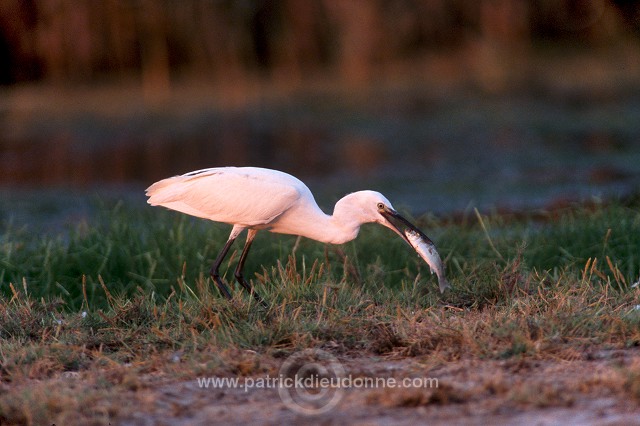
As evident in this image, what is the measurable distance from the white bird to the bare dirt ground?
1.33 metres

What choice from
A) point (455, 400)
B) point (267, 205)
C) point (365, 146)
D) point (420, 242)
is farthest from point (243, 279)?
point (365, 146)

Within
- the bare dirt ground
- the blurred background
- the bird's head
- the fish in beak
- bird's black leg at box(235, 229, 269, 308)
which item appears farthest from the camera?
the blurred background

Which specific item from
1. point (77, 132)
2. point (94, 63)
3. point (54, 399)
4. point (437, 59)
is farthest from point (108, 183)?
point (54, 399)

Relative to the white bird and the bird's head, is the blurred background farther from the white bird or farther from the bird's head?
the bird's head

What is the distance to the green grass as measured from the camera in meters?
3.91

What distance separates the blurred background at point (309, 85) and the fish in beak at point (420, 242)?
620 centimetres

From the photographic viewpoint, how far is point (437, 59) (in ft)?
51.5

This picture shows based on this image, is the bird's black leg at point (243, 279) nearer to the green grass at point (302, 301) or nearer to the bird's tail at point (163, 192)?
the green grass at point (302, 301)

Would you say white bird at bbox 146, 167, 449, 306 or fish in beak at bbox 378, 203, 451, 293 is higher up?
white bird at bbox 146, 167, 449, 306

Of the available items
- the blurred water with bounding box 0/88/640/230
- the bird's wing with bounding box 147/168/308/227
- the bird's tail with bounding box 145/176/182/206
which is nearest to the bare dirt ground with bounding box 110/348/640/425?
the bird's wing with bounding box 147/168/308/227

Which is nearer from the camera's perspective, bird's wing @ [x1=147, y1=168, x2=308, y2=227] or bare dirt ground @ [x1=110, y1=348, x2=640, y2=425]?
bare dirt ground @ [x1=110, y1=348, x2=640, y2=425]

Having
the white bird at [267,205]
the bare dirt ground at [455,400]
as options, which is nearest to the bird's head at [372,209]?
→ the white bird at [267,205]

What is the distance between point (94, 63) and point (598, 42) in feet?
27.7

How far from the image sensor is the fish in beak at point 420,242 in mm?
4708
